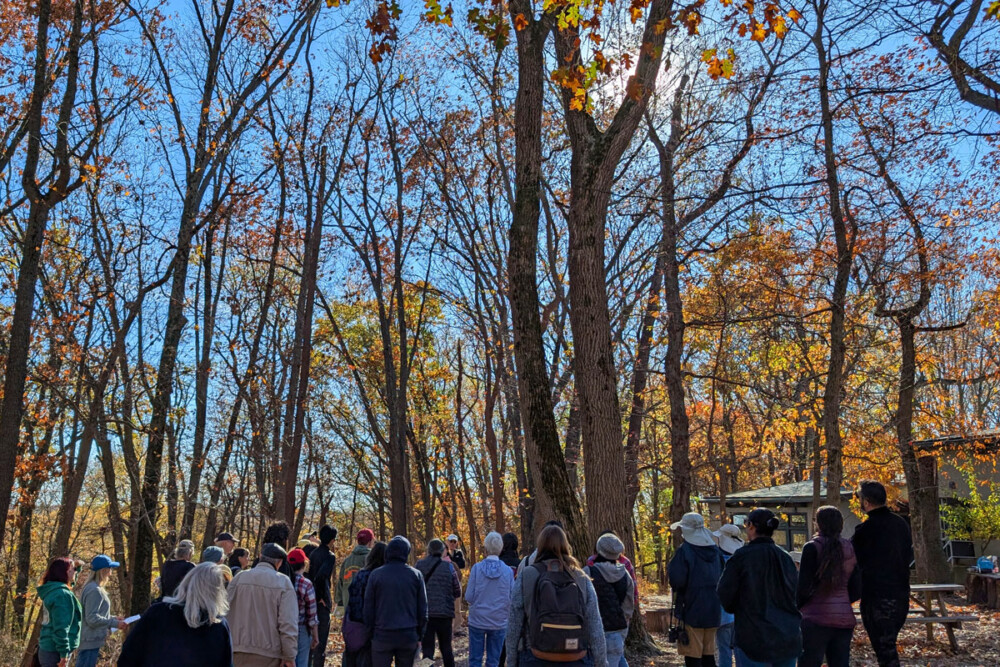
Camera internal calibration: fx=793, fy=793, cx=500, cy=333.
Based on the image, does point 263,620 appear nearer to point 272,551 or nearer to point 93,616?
point 272,551

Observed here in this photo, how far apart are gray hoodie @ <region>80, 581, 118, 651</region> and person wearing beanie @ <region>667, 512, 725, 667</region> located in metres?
5.41

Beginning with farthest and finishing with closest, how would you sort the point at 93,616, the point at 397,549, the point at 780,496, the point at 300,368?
the point at 780,496 → the point at 300,368 → the point at 93,616 → the point at 397,549

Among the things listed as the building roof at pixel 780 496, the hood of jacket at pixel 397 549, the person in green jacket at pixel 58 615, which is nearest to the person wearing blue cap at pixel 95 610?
the person in green jacket at pixel 58 615

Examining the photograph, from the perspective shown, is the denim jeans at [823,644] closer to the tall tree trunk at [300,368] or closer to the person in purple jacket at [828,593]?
the person in purple jacket at [828,593]

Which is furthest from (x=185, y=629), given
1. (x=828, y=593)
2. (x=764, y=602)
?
(x=828, y=593)

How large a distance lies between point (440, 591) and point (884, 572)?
4.44 metres

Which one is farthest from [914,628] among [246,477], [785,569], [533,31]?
[246,477]

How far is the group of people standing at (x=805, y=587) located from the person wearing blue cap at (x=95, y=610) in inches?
212

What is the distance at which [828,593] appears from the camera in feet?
18.9

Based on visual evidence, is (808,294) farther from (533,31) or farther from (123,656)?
(123,656)

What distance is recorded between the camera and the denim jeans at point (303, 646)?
7016mm

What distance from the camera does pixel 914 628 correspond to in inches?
468

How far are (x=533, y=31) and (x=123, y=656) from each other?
873 cm

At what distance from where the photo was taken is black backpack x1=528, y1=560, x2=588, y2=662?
463 centimetres
